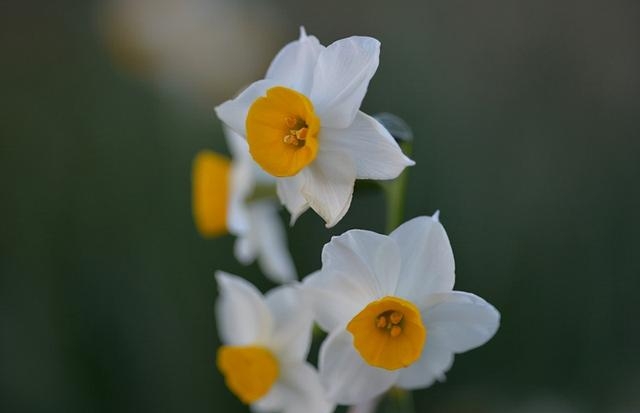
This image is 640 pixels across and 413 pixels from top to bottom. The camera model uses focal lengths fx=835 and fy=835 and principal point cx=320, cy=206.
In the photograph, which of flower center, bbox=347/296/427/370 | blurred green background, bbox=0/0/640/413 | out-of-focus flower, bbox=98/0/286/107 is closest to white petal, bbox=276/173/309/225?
flower center, bbox=347/296/427/370

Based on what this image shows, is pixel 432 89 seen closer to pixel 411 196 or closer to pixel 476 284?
pixel 411 196

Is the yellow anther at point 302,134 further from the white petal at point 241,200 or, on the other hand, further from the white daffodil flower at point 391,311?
the white petal at point 241,200

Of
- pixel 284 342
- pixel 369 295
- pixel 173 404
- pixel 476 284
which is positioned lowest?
pixel 173 404

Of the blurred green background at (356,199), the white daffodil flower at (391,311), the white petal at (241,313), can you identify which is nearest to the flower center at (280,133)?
the white daffodil flower at (391,311)

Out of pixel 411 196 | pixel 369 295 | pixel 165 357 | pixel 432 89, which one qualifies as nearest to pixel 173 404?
pixel 165 357

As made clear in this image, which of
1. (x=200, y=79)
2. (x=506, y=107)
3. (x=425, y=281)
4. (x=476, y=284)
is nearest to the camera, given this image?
(x=425, y=281)
